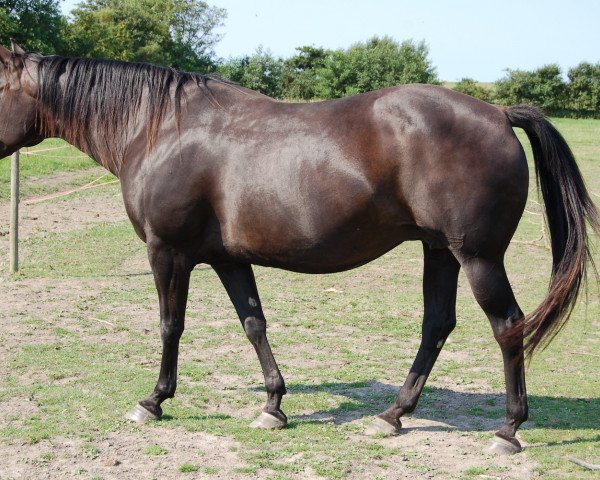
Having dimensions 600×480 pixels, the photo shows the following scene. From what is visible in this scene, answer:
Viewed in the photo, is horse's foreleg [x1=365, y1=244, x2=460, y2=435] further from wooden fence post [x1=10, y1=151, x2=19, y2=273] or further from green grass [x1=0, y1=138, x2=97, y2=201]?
green grass [x1=0, y1=138, x2=97, y2=201]

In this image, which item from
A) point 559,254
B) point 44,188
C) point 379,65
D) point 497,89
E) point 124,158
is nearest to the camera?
point 559,254

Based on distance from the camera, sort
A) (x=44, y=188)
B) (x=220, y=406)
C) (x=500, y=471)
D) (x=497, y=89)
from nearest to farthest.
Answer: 1. (x=500, y=471)
2. (x=220, y=406)
3. (x=44, y=188)
4. (x=497, y=89)

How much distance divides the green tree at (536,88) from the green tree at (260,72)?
44.3 feet

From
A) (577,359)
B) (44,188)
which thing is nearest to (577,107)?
(44,188)

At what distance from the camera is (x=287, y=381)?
5.45 meters

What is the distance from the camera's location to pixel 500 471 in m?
3.83

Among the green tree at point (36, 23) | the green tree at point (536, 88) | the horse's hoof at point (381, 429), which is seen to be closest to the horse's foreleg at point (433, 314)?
the horse's hoof at point (381, 429)

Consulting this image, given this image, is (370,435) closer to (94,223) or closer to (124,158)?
(124,158)

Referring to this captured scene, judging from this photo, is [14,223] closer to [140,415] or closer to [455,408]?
[140,415]

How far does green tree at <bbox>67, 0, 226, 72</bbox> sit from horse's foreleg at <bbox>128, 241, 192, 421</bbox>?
3972cm

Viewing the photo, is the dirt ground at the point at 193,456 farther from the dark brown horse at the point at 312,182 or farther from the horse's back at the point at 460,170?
the horse's back at the point at 460,170

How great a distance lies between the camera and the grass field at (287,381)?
155 inches

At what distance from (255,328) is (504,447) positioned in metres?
1.58

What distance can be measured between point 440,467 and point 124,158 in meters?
2.50
